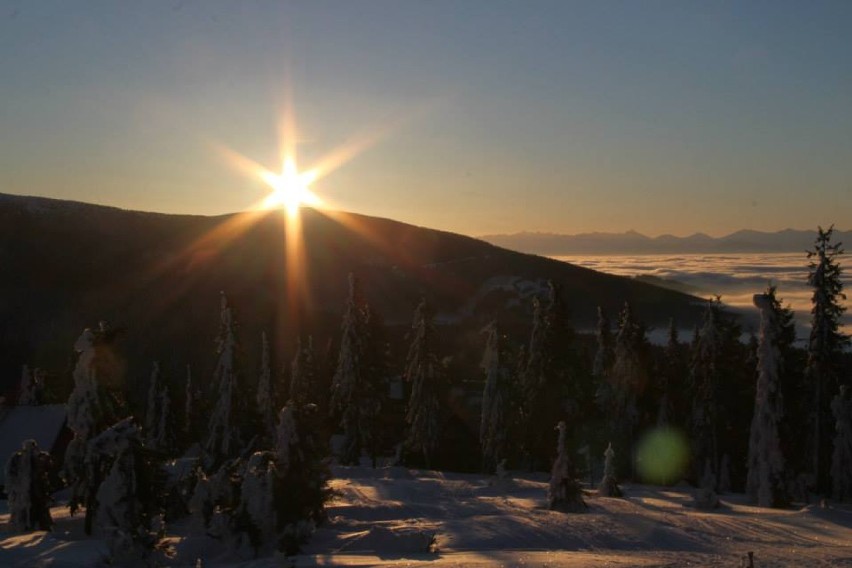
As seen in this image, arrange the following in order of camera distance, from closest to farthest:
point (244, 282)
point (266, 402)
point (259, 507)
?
point (259, 507) < point (266, 402) < point (244, 282)

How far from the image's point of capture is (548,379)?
1772 inches

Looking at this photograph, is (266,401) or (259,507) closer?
(259,507)

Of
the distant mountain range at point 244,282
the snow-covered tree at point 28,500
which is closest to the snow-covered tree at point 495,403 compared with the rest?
the snow-covered tree at point 28,500

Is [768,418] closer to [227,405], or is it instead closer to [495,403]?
[495,403]

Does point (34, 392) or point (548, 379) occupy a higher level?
point (548, 379)

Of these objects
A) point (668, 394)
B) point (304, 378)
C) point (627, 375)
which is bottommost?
point (304, 378)

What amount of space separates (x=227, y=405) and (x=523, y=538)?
25.0 m

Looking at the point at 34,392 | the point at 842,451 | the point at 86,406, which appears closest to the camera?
the point at 86,406

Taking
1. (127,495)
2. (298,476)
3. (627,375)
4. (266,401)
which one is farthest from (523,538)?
(266,401)

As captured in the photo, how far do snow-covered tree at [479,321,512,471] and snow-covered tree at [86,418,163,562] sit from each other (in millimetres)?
27497

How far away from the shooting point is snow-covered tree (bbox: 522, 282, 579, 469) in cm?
4497

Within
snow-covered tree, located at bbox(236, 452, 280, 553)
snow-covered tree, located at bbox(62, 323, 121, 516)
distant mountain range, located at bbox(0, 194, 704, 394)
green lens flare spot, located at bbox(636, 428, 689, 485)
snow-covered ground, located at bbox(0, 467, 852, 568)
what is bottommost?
green lens flare spot, located at bbox(636, 428, 689, 485)

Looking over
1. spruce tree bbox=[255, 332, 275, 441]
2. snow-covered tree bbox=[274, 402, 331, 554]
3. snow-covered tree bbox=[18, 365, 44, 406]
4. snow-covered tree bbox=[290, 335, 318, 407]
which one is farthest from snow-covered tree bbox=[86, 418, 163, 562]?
snow-covered tree bbox=[290, 335, 318, 407]

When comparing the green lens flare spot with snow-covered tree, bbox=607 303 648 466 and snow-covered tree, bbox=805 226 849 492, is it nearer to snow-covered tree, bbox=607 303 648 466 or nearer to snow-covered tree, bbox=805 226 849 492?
snow-covered tree, bbox=607 303 648 466
